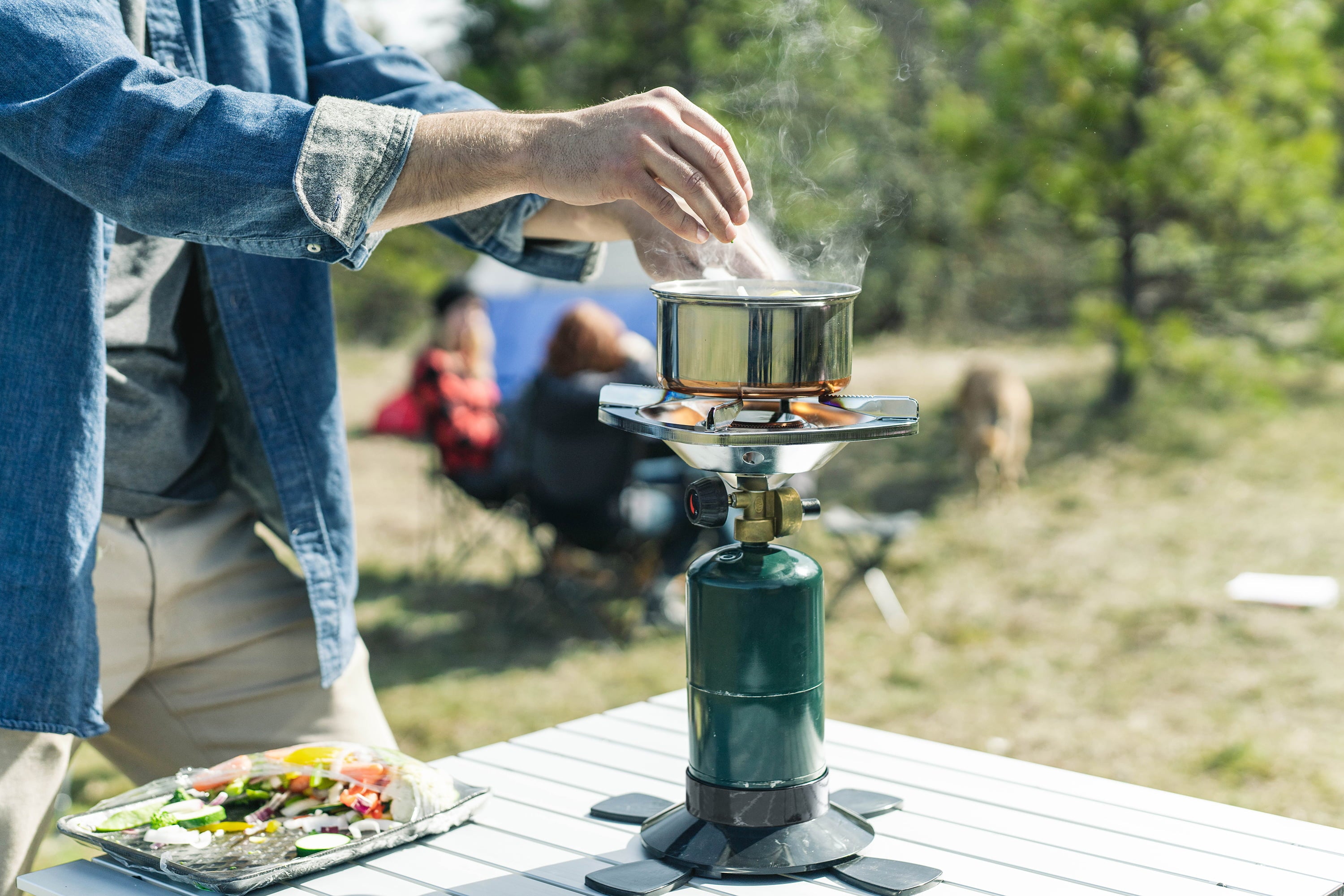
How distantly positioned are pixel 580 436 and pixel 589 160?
12.5 feet

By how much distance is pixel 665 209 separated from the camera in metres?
1.35

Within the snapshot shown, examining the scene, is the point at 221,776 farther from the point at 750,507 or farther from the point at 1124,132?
the point at 1124,132

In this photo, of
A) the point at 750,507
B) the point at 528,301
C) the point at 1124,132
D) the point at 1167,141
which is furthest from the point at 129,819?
the point at 1124,132

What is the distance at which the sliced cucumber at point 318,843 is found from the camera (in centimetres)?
150

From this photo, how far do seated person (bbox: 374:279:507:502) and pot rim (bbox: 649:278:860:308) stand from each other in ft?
13.4

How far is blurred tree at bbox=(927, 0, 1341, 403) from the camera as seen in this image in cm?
775

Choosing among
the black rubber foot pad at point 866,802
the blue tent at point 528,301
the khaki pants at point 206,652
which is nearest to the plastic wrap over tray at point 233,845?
the khaki pants at point 206,652

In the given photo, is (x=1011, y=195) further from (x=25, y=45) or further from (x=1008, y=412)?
(x=25, y=45)

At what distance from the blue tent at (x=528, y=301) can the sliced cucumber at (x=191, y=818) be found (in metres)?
5.34

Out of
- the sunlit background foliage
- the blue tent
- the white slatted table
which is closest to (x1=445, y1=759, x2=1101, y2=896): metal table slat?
the white slatted table

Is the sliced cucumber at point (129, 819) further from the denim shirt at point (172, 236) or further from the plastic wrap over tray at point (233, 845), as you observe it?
the denim shirt at point (172, 236)

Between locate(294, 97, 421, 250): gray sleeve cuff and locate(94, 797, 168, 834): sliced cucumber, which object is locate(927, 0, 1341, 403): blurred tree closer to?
locate(294, 97, 421, 250): gray sleeve cuff

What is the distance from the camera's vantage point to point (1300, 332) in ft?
29.8

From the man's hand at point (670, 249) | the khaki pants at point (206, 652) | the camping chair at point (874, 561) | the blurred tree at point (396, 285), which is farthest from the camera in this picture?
the blurred tree at point (396, 285)
